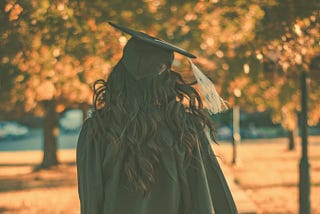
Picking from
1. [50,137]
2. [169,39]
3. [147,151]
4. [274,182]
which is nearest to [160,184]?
[147,151]

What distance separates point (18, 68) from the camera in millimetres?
7492

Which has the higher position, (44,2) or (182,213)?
(44,2)

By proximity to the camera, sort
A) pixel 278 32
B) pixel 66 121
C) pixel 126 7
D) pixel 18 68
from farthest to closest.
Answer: pixel 66 121 → pixel 18 68 → pixel 126 7 → pixel 278 32

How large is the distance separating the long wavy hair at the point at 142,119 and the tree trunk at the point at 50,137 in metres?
12.6

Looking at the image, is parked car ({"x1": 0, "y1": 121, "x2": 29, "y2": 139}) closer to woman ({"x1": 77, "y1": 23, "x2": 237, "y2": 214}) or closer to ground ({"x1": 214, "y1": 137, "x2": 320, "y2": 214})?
ground ({"x1": 214, "y1": 137, "x2": 320, "y2": 214})

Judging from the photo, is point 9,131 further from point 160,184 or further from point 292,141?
point 160,184

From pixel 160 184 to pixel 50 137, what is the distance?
13041 mm

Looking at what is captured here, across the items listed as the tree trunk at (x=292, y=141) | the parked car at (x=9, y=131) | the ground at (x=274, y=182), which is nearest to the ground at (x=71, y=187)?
the ground at (x=274, y=182)

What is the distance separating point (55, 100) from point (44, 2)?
8463 mm

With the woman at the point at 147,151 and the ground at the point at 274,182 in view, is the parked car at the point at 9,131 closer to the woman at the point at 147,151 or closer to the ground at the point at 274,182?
the ground at the point at 274,182

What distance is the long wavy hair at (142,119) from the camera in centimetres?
232

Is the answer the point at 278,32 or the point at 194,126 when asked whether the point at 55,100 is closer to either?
the point at 278,32

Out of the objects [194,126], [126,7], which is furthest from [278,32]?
[194,126]

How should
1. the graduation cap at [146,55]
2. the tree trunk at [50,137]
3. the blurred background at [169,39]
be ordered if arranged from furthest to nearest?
the tree trunk at [50,137], the blurred background at [169,39], the graduation cap at [146,55]
